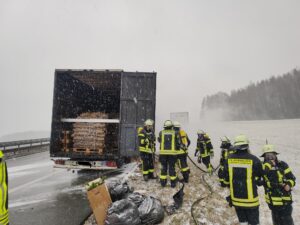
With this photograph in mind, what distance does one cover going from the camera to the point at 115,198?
200 inches

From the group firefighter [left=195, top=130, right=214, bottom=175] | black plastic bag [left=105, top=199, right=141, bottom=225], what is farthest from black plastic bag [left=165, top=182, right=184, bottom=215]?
firefighter [left=195, top=130, right=214, bottom=175]

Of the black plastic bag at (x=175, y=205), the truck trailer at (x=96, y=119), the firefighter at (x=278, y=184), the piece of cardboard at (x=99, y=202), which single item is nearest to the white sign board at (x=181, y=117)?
the truck trailer at (x=96, y=119)

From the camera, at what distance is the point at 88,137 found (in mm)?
8891

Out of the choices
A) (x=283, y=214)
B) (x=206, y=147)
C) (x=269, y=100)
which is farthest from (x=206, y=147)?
(x=269, y=100)

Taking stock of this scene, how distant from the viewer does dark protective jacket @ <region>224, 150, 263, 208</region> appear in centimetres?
402

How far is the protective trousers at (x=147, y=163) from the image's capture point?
783 centimetres

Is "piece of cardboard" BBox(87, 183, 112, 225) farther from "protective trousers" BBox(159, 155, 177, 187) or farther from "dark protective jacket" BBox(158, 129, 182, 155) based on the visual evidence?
"dark protective jacket" BBox(158, 129, 182, 155)

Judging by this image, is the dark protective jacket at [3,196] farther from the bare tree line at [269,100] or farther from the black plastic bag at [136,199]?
the bare tree line at [269,100]

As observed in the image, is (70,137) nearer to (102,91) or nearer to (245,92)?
(102,91)

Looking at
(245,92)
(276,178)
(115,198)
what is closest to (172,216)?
(115,198)

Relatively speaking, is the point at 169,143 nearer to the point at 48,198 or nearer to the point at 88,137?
the point at 88,137

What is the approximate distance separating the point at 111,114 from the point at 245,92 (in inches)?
→ 3302

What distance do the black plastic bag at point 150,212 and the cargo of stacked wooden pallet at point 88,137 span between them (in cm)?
442

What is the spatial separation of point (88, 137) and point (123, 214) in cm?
503
